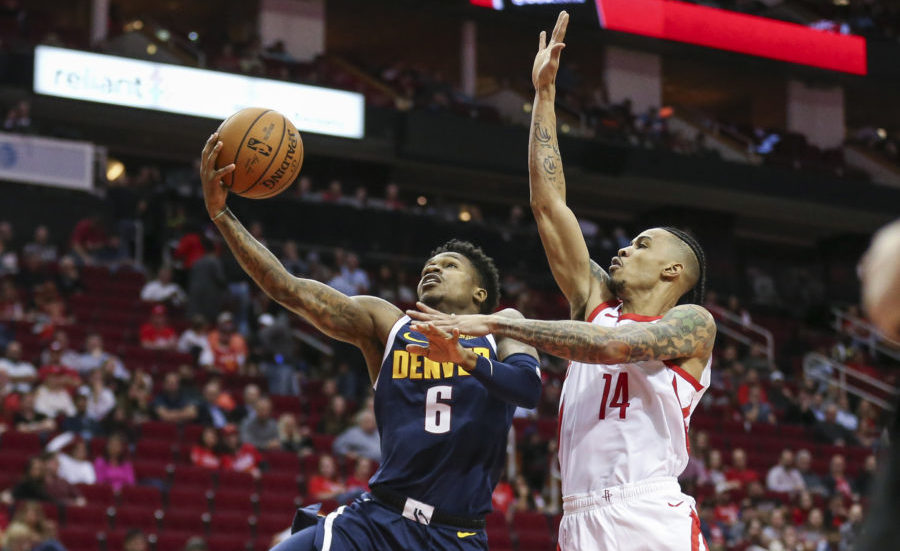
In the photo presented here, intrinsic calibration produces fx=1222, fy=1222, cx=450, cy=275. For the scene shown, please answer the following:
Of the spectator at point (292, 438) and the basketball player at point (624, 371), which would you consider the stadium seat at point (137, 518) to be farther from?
the basketball player at point (624, 371)

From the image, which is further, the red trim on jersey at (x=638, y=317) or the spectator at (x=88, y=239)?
the spectator at (x=88, y=239)

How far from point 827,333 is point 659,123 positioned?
16.9ft

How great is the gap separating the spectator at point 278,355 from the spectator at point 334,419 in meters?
0.75

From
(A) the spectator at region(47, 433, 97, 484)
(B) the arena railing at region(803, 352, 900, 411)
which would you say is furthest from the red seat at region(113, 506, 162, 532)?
(B) the arena railing at region(803, 352, 900, 411)

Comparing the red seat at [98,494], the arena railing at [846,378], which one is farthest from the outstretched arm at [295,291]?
the arena railing at [846,378]

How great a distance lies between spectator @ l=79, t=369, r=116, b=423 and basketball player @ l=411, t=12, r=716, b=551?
23.9 feet

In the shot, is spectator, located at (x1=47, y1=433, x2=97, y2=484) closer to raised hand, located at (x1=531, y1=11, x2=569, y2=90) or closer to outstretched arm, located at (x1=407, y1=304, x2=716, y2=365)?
raised hand, located at (x1=531, y1=11, x2=569, y2=90)

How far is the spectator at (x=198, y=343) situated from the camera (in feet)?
41.5

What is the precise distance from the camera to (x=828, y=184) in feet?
77.1

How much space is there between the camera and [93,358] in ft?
38.0

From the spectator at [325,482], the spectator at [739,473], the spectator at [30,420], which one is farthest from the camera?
the spectator at [739,473]

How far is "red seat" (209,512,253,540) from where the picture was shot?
10.1 meters

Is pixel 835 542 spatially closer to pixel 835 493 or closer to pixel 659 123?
pixel 835 493

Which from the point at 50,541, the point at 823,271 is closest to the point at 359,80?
the point at 823,271
